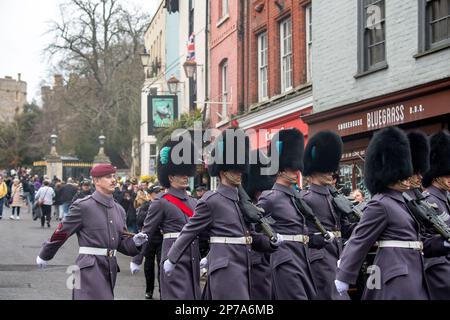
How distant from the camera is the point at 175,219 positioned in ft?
35.8

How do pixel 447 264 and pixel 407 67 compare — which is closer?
pixel 447 264

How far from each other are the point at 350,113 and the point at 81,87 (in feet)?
145

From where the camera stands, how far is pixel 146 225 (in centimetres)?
1105

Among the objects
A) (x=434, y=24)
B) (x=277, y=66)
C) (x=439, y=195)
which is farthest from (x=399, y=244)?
(x=277, y=66)

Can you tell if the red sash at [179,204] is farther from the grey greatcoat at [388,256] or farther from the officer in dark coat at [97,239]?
the grey greatcoat at [388,256]

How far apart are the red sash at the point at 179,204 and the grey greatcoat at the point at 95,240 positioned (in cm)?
115

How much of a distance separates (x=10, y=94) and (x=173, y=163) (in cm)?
11821

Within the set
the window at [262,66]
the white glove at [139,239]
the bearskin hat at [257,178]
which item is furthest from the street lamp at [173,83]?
the white glove at [139,239]

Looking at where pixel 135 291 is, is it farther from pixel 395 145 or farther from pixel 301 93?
pixel 301 93

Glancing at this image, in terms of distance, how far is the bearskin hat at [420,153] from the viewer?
930 centimetres

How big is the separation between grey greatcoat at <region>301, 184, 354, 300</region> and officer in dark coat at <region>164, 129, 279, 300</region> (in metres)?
0.91

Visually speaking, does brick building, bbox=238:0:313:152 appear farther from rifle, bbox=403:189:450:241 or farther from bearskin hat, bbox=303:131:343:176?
rifle, bbox=403:189:450:241

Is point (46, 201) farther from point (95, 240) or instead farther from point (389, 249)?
point (389, 249)

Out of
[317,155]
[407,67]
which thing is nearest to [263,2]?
[407,67]
